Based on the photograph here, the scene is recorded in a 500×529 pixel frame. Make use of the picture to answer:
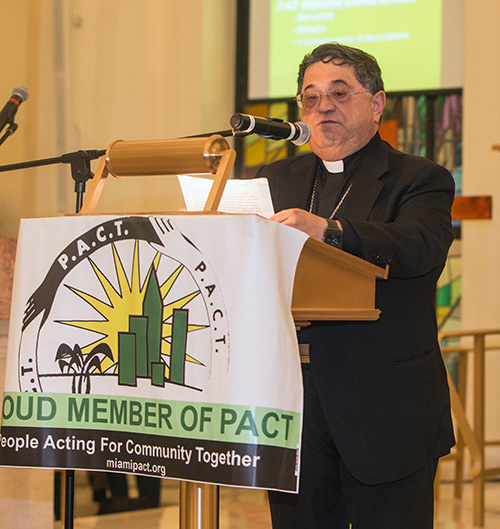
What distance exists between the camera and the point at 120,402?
1.46 m

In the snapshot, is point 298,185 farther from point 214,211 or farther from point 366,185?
point 214,211

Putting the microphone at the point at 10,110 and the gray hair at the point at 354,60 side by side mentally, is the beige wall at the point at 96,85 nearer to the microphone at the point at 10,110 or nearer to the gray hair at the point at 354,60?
the microphone at the point at 10,110

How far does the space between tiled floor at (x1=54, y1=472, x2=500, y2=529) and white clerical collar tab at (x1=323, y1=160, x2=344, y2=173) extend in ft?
8.73

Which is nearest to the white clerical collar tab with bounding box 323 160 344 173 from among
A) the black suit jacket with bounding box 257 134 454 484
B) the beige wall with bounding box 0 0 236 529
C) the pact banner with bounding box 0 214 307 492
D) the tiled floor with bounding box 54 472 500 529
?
the black suit jacket with bounding box 257 134 454 484

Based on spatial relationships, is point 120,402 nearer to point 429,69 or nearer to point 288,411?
point 288,411

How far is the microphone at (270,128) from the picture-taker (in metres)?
1.58

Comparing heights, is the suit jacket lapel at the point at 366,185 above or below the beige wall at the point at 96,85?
below

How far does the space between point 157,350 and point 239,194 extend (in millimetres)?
356

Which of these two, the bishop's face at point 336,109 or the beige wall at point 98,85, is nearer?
the bishop's face at point 336,109

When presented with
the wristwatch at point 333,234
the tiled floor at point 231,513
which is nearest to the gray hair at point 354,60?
the wristwatch at point 333,234

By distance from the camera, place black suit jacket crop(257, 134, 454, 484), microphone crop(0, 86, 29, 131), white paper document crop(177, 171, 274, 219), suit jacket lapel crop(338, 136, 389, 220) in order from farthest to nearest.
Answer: microphone crop(0, 86, 29, 131) < suit jacket lapel crop(338, 136, 389, 220) < black suit jacket crop(257, 134, 454, 484) < white paper document crop(177, 171, 274, 219)

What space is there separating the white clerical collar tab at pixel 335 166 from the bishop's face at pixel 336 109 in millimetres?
44

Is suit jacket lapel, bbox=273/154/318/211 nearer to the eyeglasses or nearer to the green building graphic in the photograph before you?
the eyeglasses

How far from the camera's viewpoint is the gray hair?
2.05 meters
